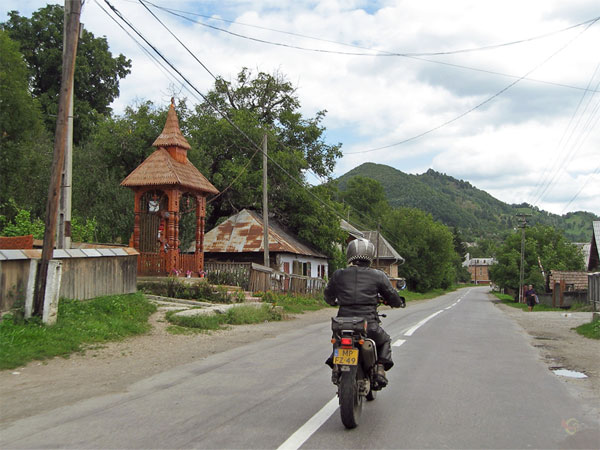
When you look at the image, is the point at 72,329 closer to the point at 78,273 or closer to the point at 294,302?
the point at 78,273

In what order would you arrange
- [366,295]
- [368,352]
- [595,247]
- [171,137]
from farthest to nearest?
[595,247] → [171,137] → [366,295] → [368,352]

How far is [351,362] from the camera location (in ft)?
16.7

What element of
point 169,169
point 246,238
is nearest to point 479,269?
point 246,238

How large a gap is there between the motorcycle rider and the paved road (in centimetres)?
61

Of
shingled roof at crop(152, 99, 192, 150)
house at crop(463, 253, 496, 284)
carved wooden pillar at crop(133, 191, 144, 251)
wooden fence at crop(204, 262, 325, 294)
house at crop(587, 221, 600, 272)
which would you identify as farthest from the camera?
house at crop(463, 253, 496, 284)

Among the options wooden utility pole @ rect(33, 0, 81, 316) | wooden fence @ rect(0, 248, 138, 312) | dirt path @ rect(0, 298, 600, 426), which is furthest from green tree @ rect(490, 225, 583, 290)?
wooden utility pole @ rect(33, 0, 81, 316)

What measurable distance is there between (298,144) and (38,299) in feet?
104

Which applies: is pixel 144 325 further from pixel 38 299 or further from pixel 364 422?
pixel 364 422

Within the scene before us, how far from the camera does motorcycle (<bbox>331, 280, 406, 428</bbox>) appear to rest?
4969 millimetres

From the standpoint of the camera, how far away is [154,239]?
70.3 ft

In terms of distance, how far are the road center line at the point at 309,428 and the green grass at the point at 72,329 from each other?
5.11m

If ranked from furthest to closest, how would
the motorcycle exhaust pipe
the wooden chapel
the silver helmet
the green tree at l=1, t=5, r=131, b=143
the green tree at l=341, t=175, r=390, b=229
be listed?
the green tree at l=341, t=175, r=390, b=229, the green tree at l=1, t=5, r=131, b=143, the wooden chapel, the silver helmet, the motorcycle exhaust pipe

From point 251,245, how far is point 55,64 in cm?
2078

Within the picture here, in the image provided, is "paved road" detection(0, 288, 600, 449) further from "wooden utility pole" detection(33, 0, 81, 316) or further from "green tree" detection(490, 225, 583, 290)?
"green tree" detection(490, 225, 583, 290)
